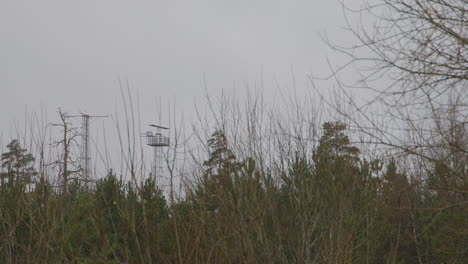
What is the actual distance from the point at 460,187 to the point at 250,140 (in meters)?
2.68

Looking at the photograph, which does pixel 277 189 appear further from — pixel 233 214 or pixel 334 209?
pixel 233 214

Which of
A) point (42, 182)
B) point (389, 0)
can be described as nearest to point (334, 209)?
point (389, 0)

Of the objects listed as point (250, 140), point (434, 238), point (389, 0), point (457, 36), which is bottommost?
point (434, 238)

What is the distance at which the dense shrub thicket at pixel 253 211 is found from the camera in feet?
17.9

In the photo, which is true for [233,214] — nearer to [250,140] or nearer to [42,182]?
[250,140]

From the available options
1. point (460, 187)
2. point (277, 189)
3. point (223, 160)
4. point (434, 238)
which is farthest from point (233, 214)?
point (434, 238)

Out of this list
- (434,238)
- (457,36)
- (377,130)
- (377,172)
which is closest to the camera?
(457,36)

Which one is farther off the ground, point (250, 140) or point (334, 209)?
point (250, 140)

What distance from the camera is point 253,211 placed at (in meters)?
5.57

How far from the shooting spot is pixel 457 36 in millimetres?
4582

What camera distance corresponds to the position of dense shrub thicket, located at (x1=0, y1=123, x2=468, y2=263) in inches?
215

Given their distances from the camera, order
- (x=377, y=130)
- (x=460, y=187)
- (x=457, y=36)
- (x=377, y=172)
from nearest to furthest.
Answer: (x=457, y=36)
(x=377, y=130)
(x=460, y=187)
(x=377, y=172)

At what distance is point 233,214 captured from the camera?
5340 millimetres

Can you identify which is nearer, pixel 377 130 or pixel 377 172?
pixel 377 130
